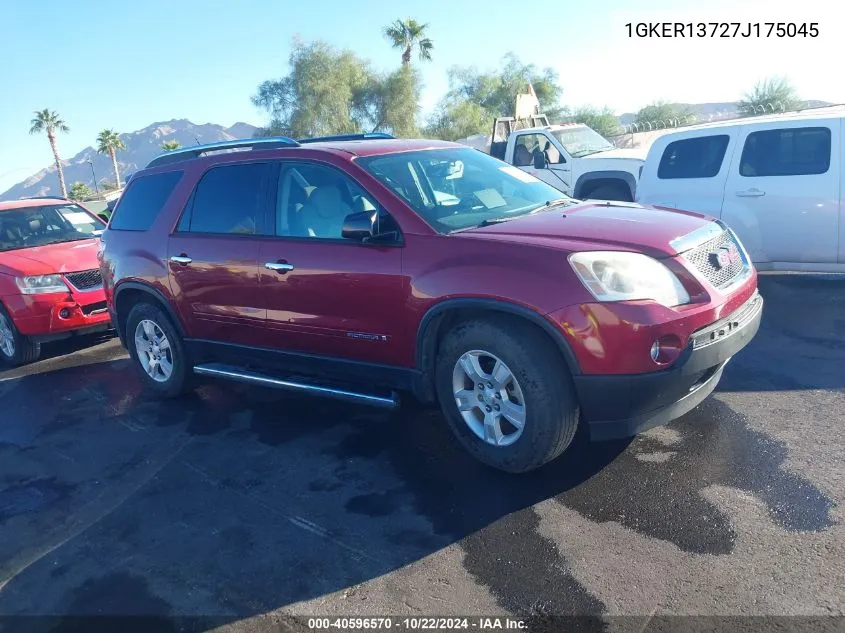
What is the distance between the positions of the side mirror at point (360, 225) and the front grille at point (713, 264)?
1.73 m

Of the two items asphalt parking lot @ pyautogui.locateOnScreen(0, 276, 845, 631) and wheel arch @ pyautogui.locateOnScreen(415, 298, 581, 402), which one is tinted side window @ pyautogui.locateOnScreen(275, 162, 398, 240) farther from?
asphalt parking lot @ pyautogui.locateOnScreen(0, 276, 845, 631)

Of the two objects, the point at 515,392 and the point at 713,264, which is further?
the point at 713,264

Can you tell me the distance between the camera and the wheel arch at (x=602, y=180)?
34.0ft

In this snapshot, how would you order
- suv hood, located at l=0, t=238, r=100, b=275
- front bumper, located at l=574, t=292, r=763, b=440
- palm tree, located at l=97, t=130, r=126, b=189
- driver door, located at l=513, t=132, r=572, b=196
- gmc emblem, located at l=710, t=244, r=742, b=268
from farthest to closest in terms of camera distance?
palm tree, located at l=97, t=130, r=126, b=189, driver door, located at l=513, t=132, r=572, b=196, suv hood, located at l=0, t=238, r=100, b=275, gmc emblem, located at l=710, t=244, r=742, b=268, front bumper, located at l=574, t=292, r=763, b=440

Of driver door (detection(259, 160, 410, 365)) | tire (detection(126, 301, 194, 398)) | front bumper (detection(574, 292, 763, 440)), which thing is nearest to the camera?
front bumper (detection(574, 292, 763, 440))

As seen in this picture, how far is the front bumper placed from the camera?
3.48m

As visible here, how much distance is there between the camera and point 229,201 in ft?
17.1

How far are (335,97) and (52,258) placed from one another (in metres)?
41.1

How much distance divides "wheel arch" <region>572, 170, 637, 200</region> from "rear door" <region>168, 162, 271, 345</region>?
6738 millimetres

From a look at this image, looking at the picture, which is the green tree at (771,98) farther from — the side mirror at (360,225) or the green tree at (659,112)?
the side mirror at (360,225)

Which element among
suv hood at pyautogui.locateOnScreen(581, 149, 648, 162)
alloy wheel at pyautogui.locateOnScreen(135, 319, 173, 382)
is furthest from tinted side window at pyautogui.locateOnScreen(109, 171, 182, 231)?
suv hood at pyautogui.locateOnScreen(581, 149, 648, 162)

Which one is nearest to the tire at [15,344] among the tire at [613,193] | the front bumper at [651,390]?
the front bumper at [651,390]

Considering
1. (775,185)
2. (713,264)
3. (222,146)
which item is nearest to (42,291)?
(222,146)

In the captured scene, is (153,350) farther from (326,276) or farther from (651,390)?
Result: (651,390)
